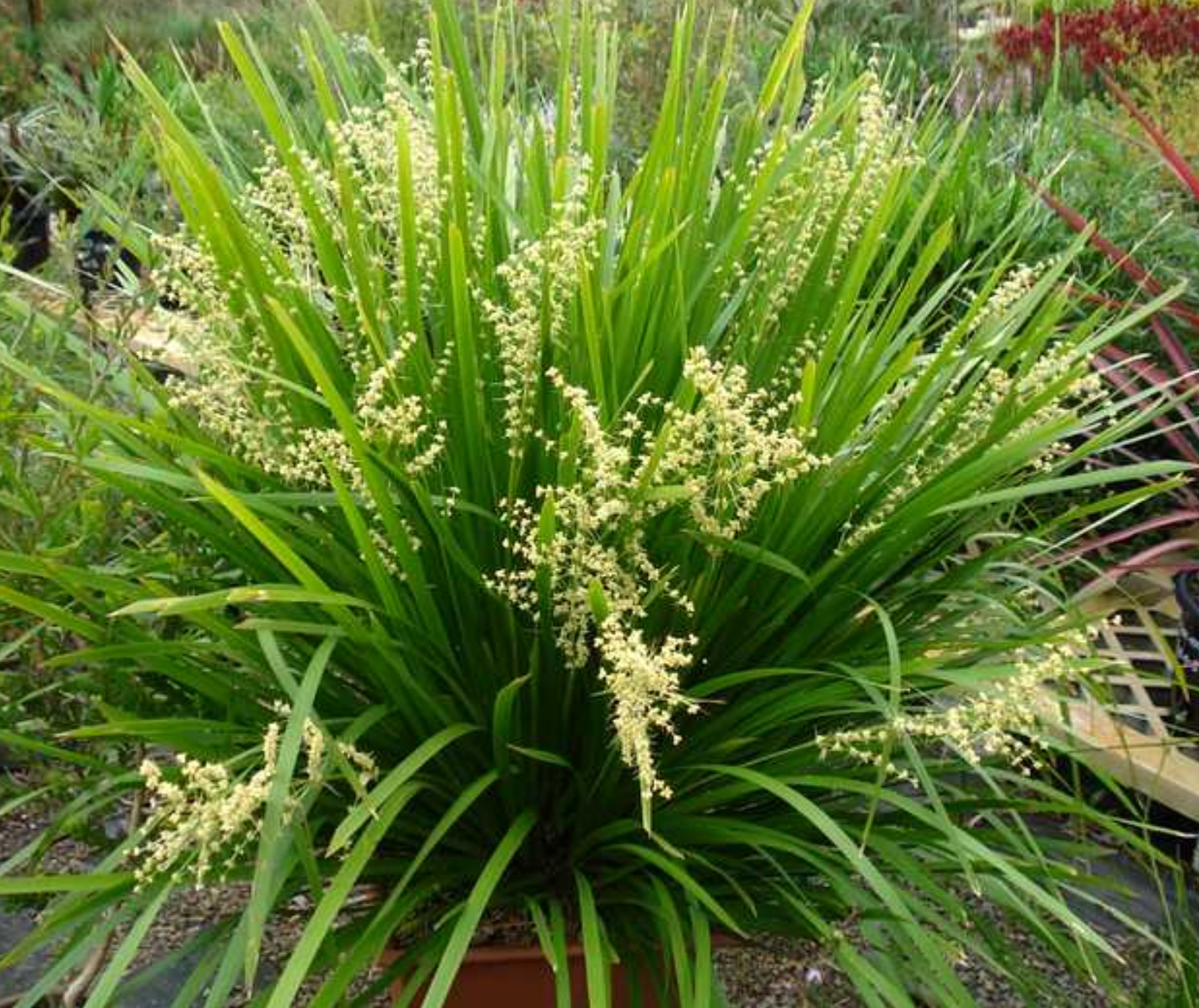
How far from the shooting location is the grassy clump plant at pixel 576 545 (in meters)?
1.77

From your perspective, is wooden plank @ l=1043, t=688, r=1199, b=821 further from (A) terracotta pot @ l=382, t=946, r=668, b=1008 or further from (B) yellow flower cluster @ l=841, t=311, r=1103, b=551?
(A) terracotta pot @ l=382, t=946, r=668, b=1008

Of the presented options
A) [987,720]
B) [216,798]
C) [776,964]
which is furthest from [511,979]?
[776,964]

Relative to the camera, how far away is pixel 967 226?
4.42 metres

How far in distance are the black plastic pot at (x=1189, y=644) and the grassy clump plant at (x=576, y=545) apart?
1.11 metres

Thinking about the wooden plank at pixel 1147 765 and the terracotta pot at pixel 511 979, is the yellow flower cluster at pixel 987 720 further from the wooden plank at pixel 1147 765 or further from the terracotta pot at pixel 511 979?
the wooden plank at pixel 1147 765

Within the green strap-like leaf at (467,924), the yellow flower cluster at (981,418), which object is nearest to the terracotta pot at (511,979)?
the green strap-like leaf at (467,924)

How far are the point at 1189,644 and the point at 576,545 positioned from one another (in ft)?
6.22

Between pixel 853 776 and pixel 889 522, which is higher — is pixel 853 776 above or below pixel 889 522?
below

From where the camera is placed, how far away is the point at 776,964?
2.79 metres

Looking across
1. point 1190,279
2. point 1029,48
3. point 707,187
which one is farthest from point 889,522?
point 1029,48

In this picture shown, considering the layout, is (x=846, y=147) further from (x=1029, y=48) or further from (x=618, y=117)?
(x=1029, y=48)

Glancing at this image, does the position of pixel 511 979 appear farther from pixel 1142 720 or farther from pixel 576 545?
pixel 1142 720

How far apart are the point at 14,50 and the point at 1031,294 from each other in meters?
9.37

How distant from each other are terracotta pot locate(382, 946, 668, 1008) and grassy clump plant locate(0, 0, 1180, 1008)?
6 cm
